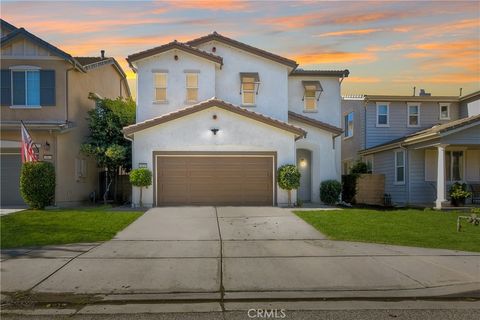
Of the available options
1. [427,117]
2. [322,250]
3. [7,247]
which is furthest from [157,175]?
[427,117]

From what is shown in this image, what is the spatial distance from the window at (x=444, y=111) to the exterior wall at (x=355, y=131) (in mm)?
4394

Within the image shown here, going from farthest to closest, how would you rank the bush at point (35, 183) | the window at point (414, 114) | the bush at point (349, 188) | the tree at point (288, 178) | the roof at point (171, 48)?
the window at point (414, 114), the bush at point (349, 188), the roof at point (171, 48), the tree at point (288, 178), the bush at point (35, 183)

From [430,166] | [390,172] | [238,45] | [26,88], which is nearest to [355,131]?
[390,172]

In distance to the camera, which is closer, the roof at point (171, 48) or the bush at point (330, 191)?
the roof at point (171, 48)

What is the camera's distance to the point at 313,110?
25.2m

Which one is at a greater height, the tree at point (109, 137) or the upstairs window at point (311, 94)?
the upstairs window at point (311, 94)

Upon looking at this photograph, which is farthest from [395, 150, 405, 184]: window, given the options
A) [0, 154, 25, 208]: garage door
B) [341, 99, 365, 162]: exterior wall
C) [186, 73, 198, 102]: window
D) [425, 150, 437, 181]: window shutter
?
[0, 154, 25, 208]: garage door

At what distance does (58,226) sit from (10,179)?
8.21 metres

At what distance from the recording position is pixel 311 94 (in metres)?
25.2

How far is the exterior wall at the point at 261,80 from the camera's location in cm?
2352

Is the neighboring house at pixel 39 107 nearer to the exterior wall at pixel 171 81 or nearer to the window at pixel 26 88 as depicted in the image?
the window at pixel 26 88

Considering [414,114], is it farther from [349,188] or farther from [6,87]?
[6,87]

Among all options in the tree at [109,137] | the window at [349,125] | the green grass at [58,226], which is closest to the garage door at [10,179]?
the tree at [109,137]

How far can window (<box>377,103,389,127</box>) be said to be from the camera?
28.7 metres
